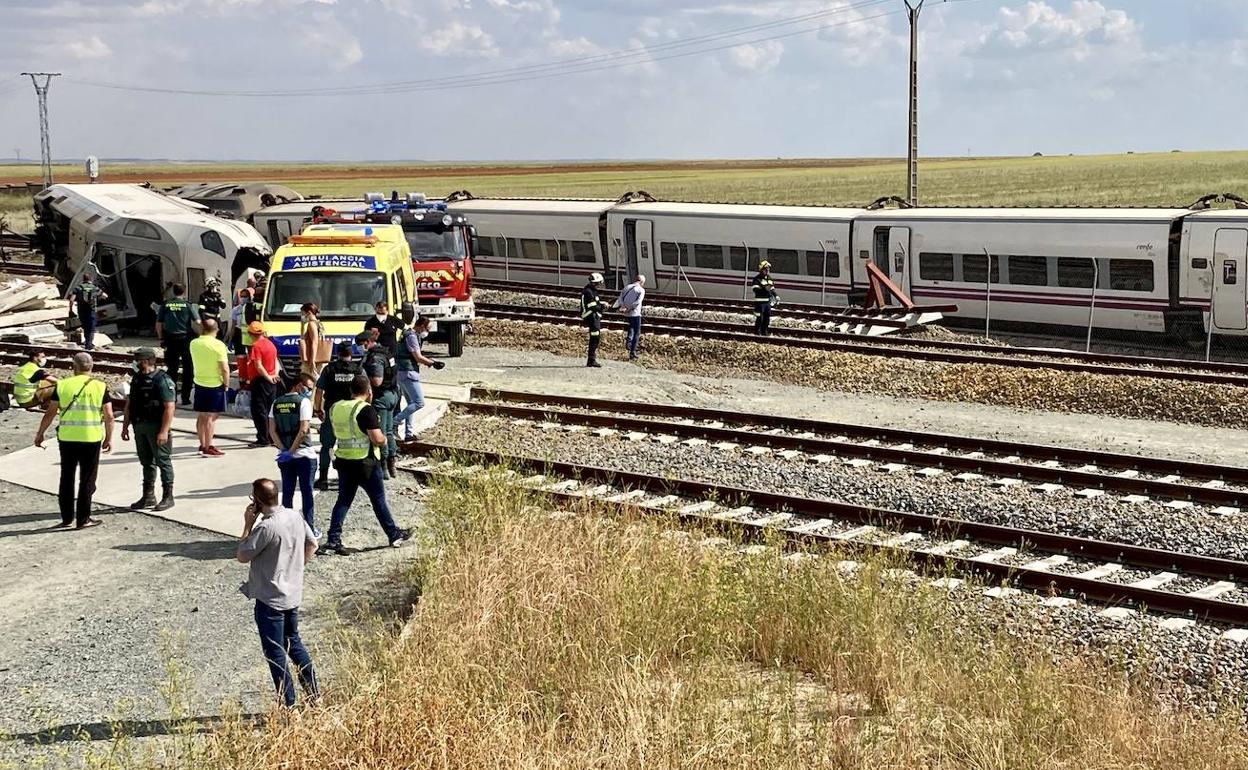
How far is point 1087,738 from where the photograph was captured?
7.90 meters

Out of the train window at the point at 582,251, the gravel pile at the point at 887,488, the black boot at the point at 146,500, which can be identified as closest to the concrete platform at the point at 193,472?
the black boot at the point at 146,500

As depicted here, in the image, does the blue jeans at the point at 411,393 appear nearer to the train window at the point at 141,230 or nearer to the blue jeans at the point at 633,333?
the blue jeans at the point at 633,333

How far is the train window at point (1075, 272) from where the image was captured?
88.1 ft

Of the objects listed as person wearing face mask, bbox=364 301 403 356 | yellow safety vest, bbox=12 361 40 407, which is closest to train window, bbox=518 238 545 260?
person wearing face mask, bbox=364 301 403 356

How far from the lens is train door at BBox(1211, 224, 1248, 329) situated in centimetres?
2456

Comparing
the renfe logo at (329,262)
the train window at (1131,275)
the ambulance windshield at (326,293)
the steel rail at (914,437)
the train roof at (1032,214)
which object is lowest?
the steel rail at (914,437)

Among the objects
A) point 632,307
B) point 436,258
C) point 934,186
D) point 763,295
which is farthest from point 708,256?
point 934,186

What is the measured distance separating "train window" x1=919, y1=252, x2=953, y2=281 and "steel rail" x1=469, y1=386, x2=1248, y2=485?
1091 centimetres

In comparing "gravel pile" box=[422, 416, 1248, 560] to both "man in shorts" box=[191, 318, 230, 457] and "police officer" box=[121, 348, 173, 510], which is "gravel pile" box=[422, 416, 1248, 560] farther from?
"police officer" box=[121, 348, 173, 510]

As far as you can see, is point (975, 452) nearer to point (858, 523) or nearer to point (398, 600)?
point (858, 523)

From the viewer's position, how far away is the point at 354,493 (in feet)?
41.3

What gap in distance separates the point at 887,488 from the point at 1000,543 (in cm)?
232

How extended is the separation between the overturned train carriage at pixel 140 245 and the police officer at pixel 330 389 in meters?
12.6

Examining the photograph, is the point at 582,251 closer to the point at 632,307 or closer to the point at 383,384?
the point at 632,307
